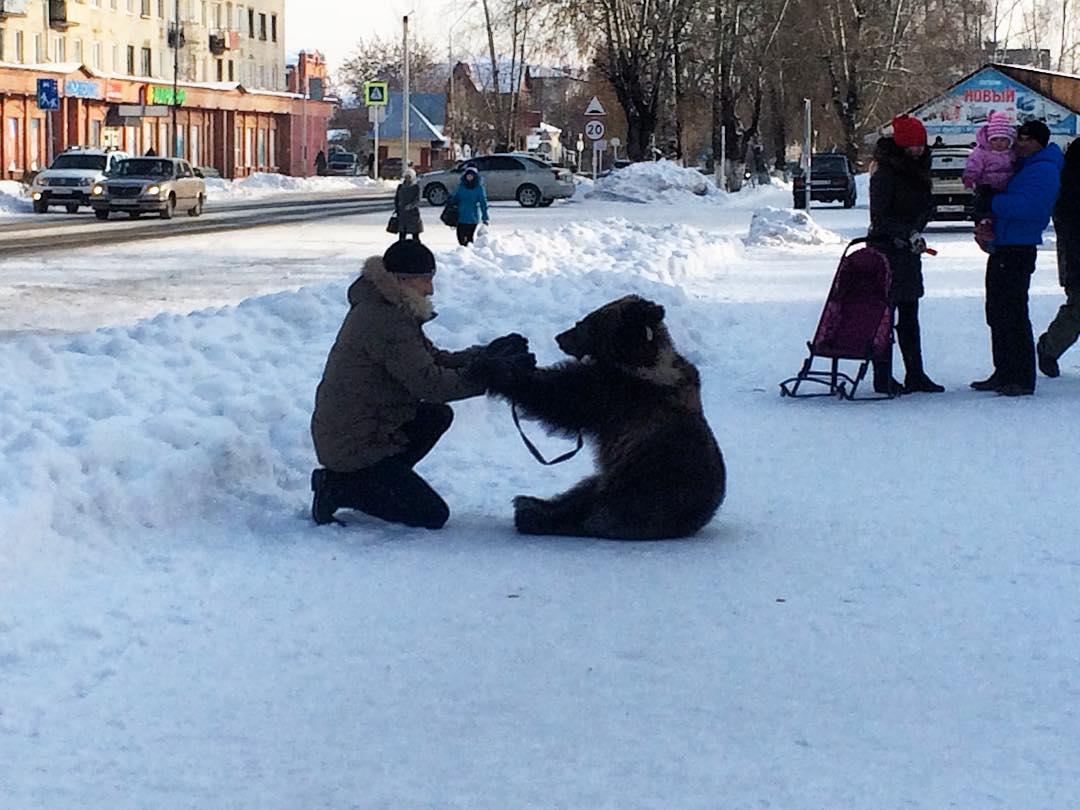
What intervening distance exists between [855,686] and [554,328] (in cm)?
866

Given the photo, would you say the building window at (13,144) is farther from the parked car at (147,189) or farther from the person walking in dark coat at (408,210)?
the person walking in dark coat at (408,210)

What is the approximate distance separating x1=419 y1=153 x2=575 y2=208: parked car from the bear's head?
45.6 m

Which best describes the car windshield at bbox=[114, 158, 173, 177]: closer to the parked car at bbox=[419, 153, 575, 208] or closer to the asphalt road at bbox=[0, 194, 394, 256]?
the asphalt road at bbox=[0, 194, 394, 256]

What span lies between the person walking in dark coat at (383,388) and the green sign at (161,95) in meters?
78.6

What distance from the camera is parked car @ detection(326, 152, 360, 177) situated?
347 ft

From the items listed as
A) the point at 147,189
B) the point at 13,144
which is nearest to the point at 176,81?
the point at 13,144

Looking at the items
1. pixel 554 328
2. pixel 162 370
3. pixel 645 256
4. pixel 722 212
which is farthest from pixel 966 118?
pixel 162 370

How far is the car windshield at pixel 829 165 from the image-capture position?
5403 centimetres

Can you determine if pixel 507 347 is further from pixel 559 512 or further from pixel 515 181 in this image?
pixel 515 181

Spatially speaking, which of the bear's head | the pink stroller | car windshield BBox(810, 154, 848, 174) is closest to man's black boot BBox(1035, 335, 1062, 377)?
the pink stroller

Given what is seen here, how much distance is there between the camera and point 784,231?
32.0m

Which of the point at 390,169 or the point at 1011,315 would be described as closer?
the point at 1011,315

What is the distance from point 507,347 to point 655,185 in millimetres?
51314

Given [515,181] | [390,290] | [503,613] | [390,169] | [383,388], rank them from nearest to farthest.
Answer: [503,613] < [390,290] < [383,388] < [515,181] < [390,169]
